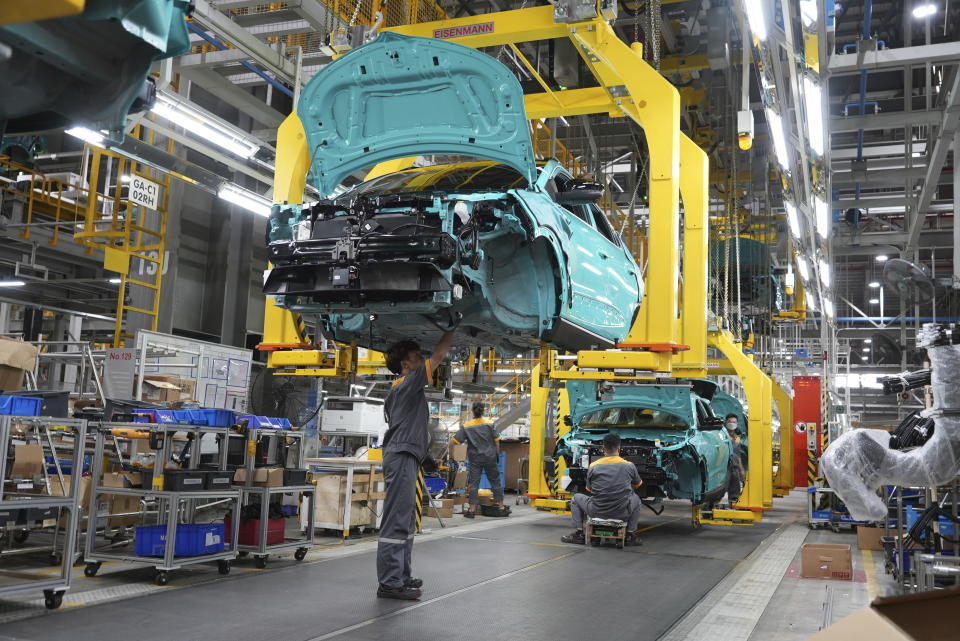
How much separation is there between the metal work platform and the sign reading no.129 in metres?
5.45

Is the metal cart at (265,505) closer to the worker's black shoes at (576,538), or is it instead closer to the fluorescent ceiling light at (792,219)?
the worker's black shoes at (576,538)

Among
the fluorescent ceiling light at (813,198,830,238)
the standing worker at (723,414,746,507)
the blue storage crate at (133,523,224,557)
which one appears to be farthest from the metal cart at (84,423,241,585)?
the fluorescent ceiling light at (813,198,830,238)

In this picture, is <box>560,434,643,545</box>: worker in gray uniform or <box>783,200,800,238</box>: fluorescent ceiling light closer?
<box>560,434,643,545</box>: worker in gray uniform

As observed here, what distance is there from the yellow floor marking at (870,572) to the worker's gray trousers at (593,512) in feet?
7.54

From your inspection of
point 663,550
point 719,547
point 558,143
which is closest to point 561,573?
point 663,550

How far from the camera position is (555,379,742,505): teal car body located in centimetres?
948

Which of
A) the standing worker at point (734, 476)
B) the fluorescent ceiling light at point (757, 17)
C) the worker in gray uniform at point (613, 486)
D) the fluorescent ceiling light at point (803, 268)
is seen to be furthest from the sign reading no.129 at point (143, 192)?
the fluorescent ceiling light at point (803, 268)

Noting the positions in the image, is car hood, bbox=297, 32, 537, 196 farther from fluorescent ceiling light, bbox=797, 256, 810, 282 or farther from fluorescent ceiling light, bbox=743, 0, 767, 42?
fluorescent ceiling light, bbox=797, 256, 810, 282

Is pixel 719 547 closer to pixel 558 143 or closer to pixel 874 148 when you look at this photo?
pixel 558 143

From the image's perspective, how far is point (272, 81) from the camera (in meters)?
10.1

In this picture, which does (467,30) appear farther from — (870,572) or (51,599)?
(870,572)

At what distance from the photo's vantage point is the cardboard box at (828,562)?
6797mm

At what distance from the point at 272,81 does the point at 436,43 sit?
5.59 meters

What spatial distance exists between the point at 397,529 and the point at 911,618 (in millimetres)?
4812
